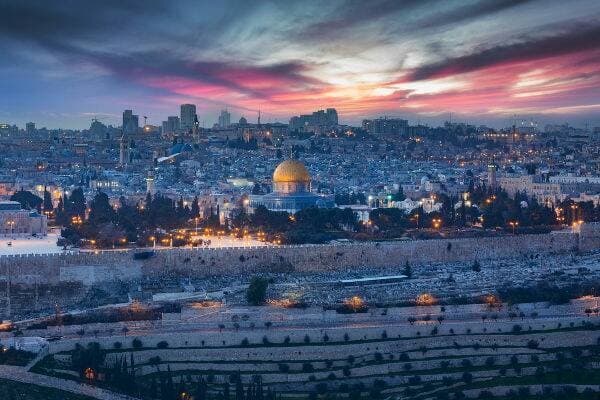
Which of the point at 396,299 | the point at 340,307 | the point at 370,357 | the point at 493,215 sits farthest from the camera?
the point at 493,215

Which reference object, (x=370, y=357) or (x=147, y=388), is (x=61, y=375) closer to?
(x=147, y=388)

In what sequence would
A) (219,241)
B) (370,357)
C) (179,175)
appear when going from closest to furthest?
(370,357), (219,241), (179,175)

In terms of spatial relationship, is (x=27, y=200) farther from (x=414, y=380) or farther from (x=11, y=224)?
(x=414, y=380)

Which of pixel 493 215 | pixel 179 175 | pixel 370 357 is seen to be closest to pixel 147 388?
pixel 370 357

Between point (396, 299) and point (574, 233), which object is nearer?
point (396, 299)

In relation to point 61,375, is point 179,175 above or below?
above

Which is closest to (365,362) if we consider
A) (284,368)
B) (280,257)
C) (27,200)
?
(284,368)
